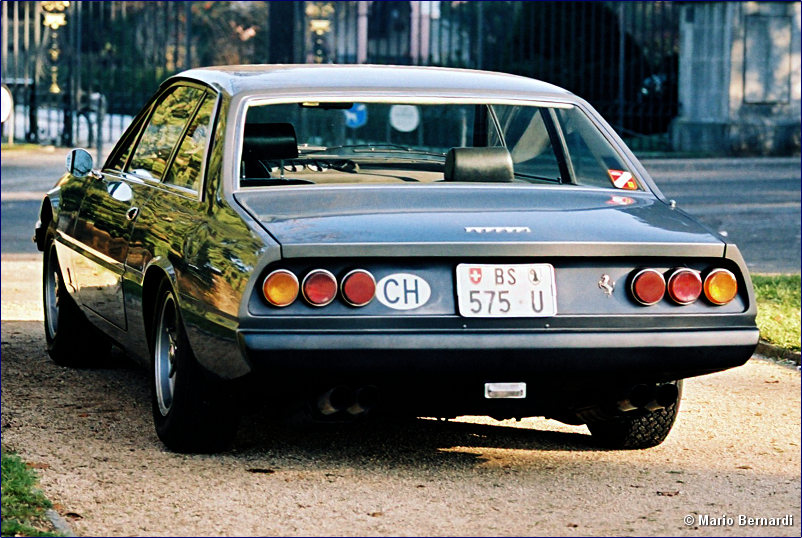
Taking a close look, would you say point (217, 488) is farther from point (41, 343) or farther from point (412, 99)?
point (41, 343)

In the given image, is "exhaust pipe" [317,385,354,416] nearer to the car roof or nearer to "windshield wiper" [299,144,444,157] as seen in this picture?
the car roof

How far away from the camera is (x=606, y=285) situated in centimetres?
493

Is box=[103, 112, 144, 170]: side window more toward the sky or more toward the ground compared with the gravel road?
more toward the sky

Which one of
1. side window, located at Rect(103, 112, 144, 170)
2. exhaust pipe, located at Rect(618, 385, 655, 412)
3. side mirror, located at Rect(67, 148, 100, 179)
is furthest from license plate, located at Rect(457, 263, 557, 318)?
side mirror, located at Rect(67, 148, 100, 179)

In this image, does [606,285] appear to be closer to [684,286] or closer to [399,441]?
[684,286]

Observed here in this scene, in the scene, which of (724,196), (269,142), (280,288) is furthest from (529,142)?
(724,196)

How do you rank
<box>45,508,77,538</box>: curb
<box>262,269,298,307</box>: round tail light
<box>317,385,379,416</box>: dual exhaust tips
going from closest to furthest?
<box>45,508,77,538</box>: curb
<box>262,269,298,307</box>: round tail light
<box>317,385,379,416</box>: dual exhaust tips

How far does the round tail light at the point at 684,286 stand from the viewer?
16.3ft

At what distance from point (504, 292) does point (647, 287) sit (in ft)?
1.62

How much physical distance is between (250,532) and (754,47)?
24.0 metres

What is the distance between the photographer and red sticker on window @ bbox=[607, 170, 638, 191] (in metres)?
5.81

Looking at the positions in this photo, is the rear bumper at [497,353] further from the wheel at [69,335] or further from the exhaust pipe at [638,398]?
the wheel at [69,335]

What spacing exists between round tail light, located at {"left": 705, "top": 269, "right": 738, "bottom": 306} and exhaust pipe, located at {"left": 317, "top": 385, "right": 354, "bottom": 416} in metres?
1.23

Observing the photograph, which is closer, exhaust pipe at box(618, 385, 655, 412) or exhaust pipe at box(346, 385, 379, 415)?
exhaust pipe at box(346, 385, 379, 415)
